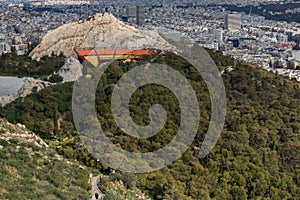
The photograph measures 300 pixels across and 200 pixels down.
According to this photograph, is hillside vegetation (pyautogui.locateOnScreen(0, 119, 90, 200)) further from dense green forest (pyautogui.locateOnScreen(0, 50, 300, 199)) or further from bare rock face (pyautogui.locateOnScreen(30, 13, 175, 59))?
bare rock face (pyautogui.locateOnScreen(30, 13, 175, 59))

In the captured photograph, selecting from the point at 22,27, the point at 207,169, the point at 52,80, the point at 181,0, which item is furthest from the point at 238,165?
the point at 181,0

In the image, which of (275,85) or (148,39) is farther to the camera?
(148,39)

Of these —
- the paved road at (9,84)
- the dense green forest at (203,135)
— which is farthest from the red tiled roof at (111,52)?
the paved road at (9,84)

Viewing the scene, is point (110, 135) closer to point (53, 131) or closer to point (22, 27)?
point (53, 131)

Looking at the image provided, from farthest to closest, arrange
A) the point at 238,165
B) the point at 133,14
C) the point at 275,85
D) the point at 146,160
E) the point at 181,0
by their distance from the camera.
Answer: the point at 181,0
the point at 133,14
the point at 275,85
the point at 238,165
the point at 146,160

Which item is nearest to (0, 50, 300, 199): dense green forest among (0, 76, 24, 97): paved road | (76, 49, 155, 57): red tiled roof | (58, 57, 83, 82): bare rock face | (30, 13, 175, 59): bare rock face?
(58, 57, 83, 82): bare rock face

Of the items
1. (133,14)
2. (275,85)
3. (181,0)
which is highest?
(275,85)

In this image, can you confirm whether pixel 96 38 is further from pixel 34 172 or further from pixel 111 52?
pixel 34 172

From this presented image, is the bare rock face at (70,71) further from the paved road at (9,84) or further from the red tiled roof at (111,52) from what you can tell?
the red tiled roof at (111,52)
